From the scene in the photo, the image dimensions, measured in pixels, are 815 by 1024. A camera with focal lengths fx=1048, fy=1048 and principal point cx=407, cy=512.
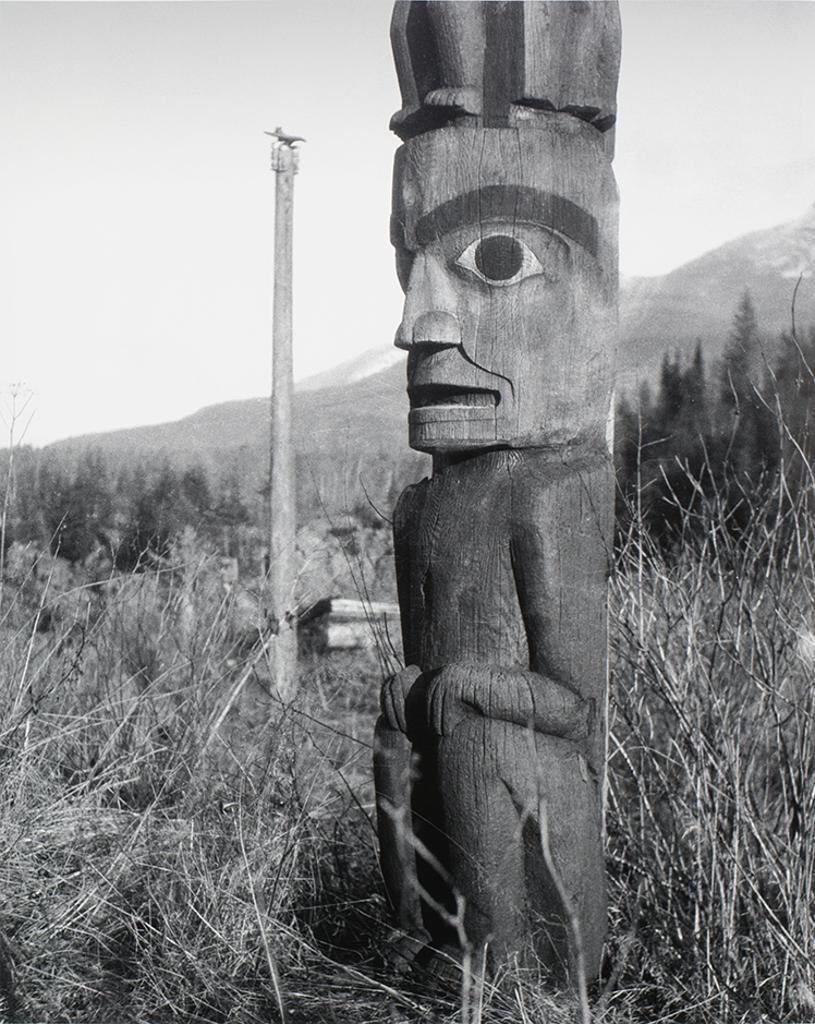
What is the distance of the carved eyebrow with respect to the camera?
2.54m

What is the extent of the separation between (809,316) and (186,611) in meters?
4.62

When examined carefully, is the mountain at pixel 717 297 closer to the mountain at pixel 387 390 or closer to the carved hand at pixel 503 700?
the mountain at pixel 387 390

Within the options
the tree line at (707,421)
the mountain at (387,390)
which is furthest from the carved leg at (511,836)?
the tree line at (707,421)

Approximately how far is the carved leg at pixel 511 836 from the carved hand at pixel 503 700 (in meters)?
0.03

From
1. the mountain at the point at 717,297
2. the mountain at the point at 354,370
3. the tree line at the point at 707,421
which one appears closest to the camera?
the tree line at the point at 707,421

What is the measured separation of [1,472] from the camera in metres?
7.96

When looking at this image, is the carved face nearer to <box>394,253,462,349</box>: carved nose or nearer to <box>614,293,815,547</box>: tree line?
<box>394,253,462,349</box>: carved nose

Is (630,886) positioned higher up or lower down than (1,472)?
lower down

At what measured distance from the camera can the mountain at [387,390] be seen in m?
7.36

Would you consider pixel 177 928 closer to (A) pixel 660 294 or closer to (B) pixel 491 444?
(B) pixel 491 444

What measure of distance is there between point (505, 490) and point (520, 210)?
2.24 ft

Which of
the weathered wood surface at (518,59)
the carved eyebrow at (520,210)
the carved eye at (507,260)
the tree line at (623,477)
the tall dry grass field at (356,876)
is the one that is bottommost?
the tall dry grass field at (356,876)

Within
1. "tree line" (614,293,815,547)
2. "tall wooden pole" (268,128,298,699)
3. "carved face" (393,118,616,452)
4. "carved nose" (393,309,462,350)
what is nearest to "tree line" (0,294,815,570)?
"tree line" (614,293,815,547)

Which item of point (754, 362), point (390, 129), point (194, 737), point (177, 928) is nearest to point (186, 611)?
point (194, 737)
